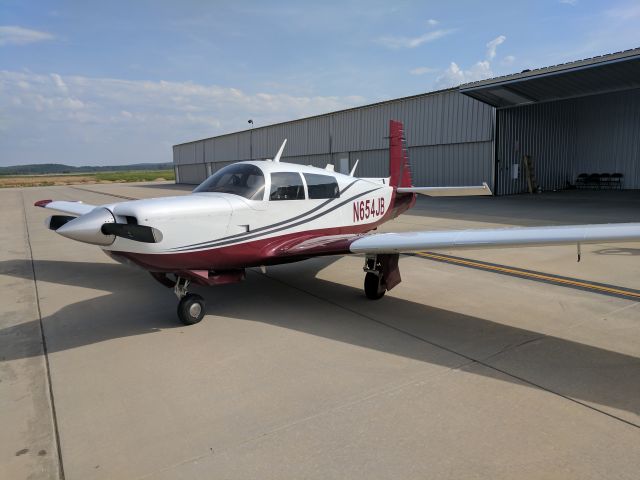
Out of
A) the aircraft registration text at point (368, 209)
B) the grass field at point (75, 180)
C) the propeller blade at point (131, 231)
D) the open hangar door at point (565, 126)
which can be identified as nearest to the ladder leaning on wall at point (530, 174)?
the open hangar door at point (565, 126)

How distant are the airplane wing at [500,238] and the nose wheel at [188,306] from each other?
1.99 m

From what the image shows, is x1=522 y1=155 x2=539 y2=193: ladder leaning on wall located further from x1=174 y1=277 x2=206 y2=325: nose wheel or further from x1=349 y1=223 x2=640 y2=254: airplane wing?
x1=174 y1=277 x2=206 y2=325: nose wheel

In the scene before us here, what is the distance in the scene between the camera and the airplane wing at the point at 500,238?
12.8ft

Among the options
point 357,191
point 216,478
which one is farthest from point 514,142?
point 216,478

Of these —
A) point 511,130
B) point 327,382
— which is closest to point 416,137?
point 511,130

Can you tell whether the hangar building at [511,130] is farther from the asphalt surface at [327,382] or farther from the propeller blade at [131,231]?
the propeller blade at [131,231]

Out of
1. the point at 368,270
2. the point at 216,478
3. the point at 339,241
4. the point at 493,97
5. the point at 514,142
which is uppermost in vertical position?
the point at 493,97

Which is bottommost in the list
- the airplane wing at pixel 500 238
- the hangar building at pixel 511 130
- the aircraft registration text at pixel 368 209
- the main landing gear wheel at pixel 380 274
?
the main landing gear wheel at pixel 380 274

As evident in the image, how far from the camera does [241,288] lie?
685 centimetres

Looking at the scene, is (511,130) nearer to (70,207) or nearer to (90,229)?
(70,207)

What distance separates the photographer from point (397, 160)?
9.62 m

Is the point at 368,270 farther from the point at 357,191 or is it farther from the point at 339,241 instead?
the point at 357,191

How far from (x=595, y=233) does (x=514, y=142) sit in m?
20.6

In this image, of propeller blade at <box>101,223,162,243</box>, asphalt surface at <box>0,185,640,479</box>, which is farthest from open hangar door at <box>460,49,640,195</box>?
propeller blade at <box>101,223,162,243</box>
